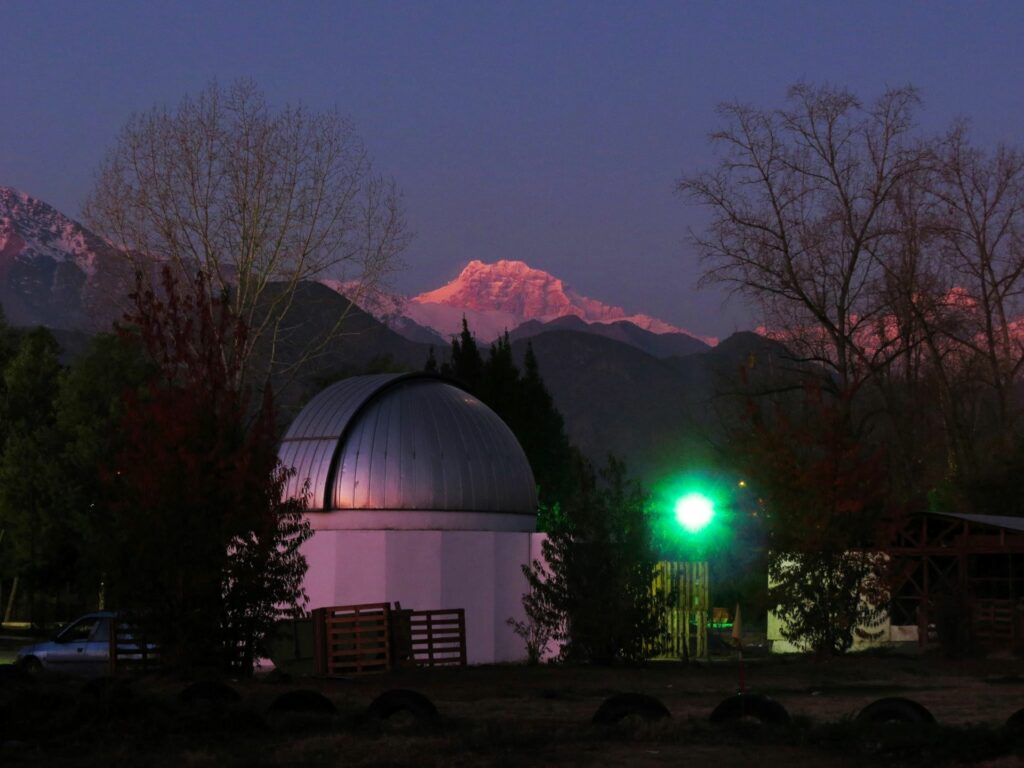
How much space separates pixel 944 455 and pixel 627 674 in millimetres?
44219

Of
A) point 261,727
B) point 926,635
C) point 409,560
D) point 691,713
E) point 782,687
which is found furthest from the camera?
point 926,635

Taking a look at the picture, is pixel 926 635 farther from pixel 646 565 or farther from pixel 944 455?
pixel 944 455

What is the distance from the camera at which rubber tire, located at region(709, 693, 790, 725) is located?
48.2ft

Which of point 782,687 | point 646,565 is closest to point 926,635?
point 646,565

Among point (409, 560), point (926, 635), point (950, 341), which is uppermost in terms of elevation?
point (950, 341)

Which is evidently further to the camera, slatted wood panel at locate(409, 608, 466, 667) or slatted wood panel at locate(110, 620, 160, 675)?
slatted wood panel at locate(409, 608, 466, 667)

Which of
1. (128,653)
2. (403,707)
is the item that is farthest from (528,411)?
(403,707)

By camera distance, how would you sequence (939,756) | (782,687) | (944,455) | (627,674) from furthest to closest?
(944,455) < (627,674) < (782,687) < (939,756)

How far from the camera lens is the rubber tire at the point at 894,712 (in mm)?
14264

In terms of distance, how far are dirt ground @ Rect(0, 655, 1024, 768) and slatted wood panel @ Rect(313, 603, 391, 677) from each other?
4.08 meters

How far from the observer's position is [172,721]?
48.3 ft

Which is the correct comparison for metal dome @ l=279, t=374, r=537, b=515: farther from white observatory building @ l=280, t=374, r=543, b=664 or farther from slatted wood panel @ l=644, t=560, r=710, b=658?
slatted wood panel @ l=644, t=560, r=710, b=658

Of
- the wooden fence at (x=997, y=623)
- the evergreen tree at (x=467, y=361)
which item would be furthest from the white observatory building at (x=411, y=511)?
the evergreen tree at (x=467, y=361)

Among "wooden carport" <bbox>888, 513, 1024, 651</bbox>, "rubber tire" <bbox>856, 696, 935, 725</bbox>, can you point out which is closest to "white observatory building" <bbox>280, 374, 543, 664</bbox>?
"wooden carport" <bbox>888, 513, 1024, 651</bbox>
